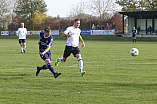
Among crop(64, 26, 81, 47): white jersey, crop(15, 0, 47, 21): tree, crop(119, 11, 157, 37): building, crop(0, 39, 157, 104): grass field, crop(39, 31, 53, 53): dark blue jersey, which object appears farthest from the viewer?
crop(15, 0, 47, 21): tree

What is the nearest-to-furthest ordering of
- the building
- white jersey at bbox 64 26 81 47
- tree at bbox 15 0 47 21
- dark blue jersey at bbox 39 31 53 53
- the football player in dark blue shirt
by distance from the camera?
the football player in dark blue shirt → dark blue jersey at bbox 39 31 53 53 → white jersey at bbox 64 26 81 47 → the building → tree at bbox 15 0 47 21

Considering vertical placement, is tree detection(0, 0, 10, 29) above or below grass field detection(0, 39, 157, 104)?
above

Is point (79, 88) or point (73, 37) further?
point (73, 37)

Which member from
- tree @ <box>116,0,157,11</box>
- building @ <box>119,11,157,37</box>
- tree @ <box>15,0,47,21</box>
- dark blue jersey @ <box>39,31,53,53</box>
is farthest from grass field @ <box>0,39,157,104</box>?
tree @ <box>15,0,47,21</box>

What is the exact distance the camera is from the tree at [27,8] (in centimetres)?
9825

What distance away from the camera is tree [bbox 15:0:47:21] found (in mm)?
98250

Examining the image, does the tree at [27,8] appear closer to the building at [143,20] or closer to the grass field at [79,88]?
the building at [143,20]

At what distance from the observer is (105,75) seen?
1159 centimetres

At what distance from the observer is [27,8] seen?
9831cm

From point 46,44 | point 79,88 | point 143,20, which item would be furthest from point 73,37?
point 143,20

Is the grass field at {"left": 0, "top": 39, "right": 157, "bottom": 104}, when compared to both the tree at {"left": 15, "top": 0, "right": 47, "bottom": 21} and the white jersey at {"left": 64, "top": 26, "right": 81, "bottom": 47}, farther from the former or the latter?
the tree at {"left": 15, "top": 0, "right": 47, "bottom": 21}

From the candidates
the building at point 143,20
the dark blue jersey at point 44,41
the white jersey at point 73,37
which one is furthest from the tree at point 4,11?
the dark blue jersey at point 44,41

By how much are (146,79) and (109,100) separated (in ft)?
10.9

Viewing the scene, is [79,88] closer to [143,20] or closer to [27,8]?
[143,20]
